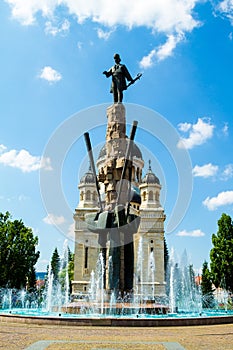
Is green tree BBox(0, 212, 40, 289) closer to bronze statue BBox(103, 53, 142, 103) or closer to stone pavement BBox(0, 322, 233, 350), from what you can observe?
bronze statue BBox(103, 53, 142, 103)

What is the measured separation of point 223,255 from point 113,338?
25062mm

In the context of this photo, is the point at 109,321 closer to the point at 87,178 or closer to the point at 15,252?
the point at 15,252

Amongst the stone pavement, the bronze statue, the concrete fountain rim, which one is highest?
the bronze statue

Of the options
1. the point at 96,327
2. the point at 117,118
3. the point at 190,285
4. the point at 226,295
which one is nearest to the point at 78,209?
the point at 190,285

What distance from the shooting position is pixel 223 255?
105 ft

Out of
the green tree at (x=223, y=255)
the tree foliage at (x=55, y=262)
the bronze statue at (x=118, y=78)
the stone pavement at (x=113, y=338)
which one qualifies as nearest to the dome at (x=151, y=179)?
the tree foliage at (x=55, y=262)

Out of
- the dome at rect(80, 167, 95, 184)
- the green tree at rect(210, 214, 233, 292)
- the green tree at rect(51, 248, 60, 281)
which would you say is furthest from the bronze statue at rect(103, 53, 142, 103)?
the green tree at rect(51, 248, 60, 281)

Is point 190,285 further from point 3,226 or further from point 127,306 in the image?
point 127,306

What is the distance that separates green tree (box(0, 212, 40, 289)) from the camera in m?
32.5

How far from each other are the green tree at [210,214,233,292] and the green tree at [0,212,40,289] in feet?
53.4

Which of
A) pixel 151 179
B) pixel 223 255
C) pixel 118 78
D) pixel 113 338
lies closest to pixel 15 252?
pixel 223 255

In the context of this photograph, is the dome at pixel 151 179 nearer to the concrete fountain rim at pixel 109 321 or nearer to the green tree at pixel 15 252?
the green tree at pixel 15 252

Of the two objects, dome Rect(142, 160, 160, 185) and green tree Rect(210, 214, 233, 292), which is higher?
dome Rect(142, 160, 160, 185)

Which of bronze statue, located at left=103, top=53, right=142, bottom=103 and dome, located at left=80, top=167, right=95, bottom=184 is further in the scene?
dome, located at left=80, top=167, right=95, bottom=184
